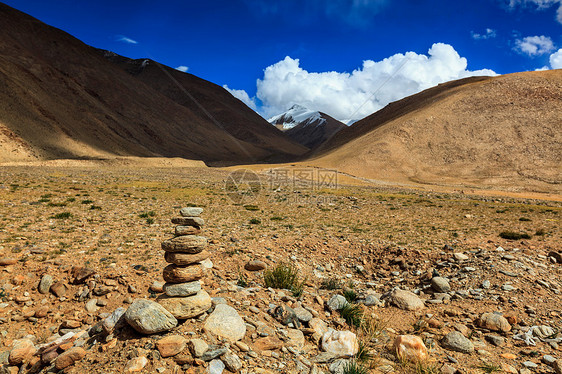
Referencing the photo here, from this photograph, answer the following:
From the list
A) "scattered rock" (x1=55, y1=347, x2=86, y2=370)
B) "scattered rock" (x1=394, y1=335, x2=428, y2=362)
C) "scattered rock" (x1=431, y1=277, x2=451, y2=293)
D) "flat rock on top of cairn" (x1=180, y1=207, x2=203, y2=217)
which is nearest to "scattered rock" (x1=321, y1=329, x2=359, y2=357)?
"scattered rock" (x1=394, y1=335, x2=428, y2=362)

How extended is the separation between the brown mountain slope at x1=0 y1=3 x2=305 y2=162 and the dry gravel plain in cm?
6370

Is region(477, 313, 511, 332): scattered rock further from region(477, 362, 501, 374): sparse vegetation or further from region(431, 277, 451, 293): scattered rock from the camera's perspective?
region(431, 277, 451, 293): scattered rock

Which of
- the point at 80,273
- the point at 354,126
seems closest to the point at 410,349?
the point at 80,273

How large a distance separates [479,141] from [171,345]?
295 feet

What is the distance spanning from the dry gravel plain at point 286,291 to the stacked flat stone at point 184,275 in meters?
0.39

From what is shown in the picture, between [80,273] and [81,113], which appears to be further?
[81,113]

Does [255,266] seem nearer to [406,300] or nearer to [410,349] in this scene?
[406,300]

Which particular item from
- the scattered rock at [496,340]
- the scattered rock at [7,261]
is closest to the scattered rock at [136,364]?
the scattered rock at [7,261]

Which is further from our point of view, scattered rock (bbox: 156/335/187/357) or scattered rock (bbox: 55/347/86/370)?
scattered rock (bbox: 156/335/187/357)

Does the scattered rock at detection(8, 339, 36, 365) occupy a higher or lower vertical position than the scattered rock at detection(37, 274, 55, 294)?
lower

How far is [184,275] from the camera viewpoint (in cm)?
716

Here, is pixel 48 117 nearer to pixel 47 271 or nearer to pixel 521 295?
pixel 47 271

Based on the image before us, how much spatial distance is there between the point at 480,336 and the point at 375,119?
12240 centimetres

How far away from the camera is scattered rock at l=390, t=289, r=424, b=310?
9.45 metres
